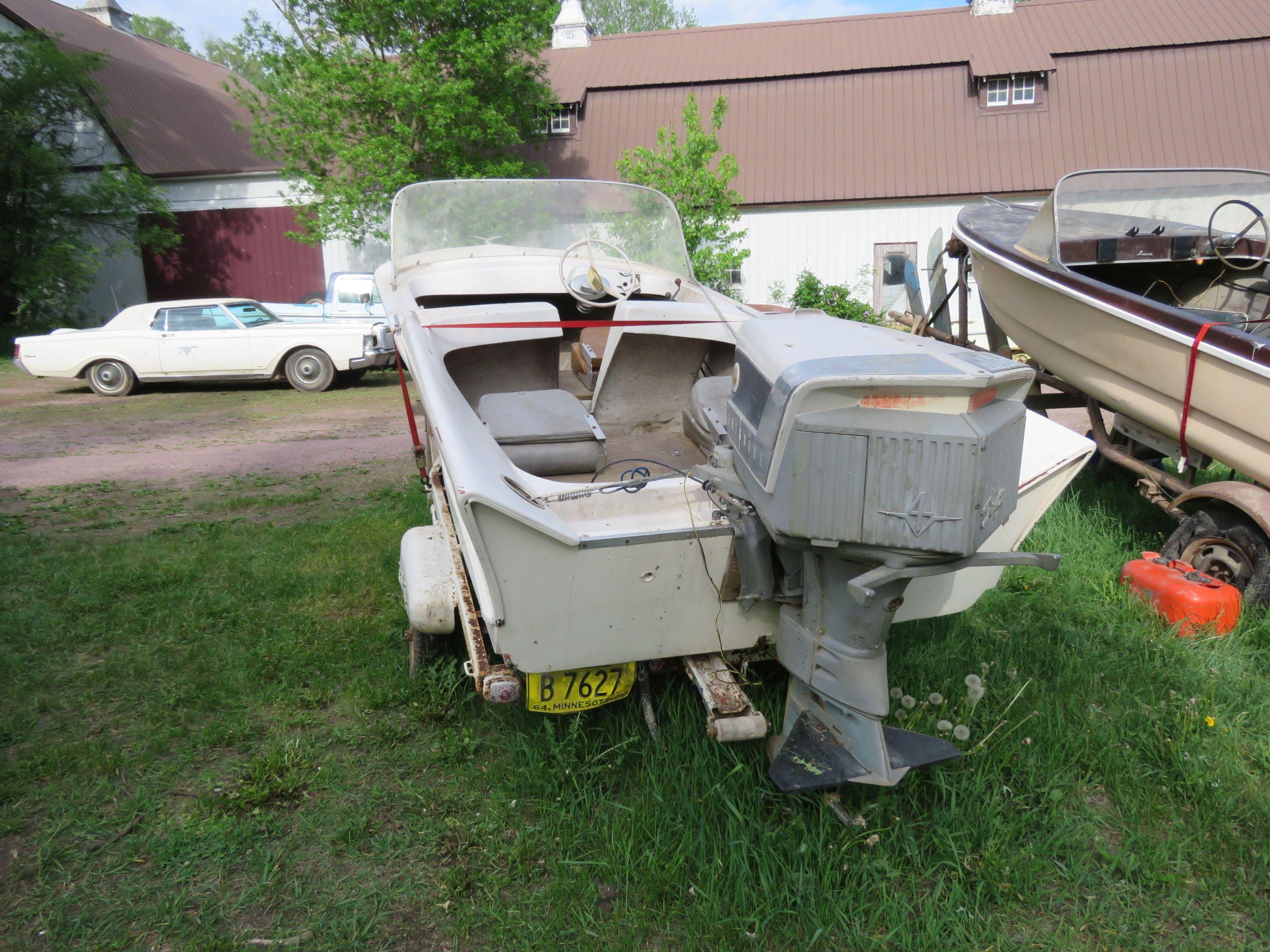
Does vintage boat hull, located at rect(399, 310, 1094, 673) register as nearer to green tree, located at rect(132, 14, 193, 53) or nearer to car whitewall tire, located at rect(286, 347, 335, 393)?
car whitewall tire, located at rect(286, 347, 335, 393)

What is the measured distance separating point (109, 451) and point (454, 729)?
6.65 meters

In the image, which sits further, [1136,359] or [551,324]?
[1136,359]

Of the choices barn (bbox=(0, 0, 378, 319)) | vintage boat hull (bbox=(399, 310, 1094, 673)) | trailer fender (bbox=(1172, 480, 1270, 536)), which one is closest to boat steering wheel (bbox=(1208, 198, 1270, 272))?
trailer fender (bbox=(1172, 480, 1270, 536))

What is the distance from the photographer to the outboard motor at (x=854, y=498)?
202 cm

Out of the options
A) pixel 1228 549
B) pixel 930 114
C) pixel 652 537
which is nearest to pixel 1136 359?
pixel 1228 549

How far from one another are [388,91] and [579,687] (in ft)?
47.8

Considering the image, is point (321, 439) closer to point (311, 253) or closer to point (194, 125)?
point (311, 253)

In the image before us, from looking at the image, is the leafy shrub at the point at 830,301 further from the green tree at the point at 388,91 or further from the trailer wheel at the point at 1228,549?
the trailer wheel at the point at 1228,549

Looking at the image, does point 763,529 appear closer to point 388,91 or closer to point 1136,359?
point 1136,359

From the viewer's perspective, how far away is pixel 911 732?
8.14 feet

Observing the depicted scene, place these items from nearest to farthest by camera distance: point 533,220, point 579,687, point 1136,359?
1. point 579,687
2. point 1136,359
3. point 533,220

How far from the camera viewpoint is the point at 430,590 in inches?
122

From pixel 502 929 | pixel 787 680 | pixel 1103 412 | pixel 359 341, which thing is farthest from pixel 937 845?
pixel 359 341

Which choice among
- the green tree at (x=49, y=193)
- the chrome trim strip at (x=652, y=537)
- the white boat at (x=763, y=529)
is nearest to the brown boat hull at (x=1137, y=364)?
the white boat at (x=763, y=529)
